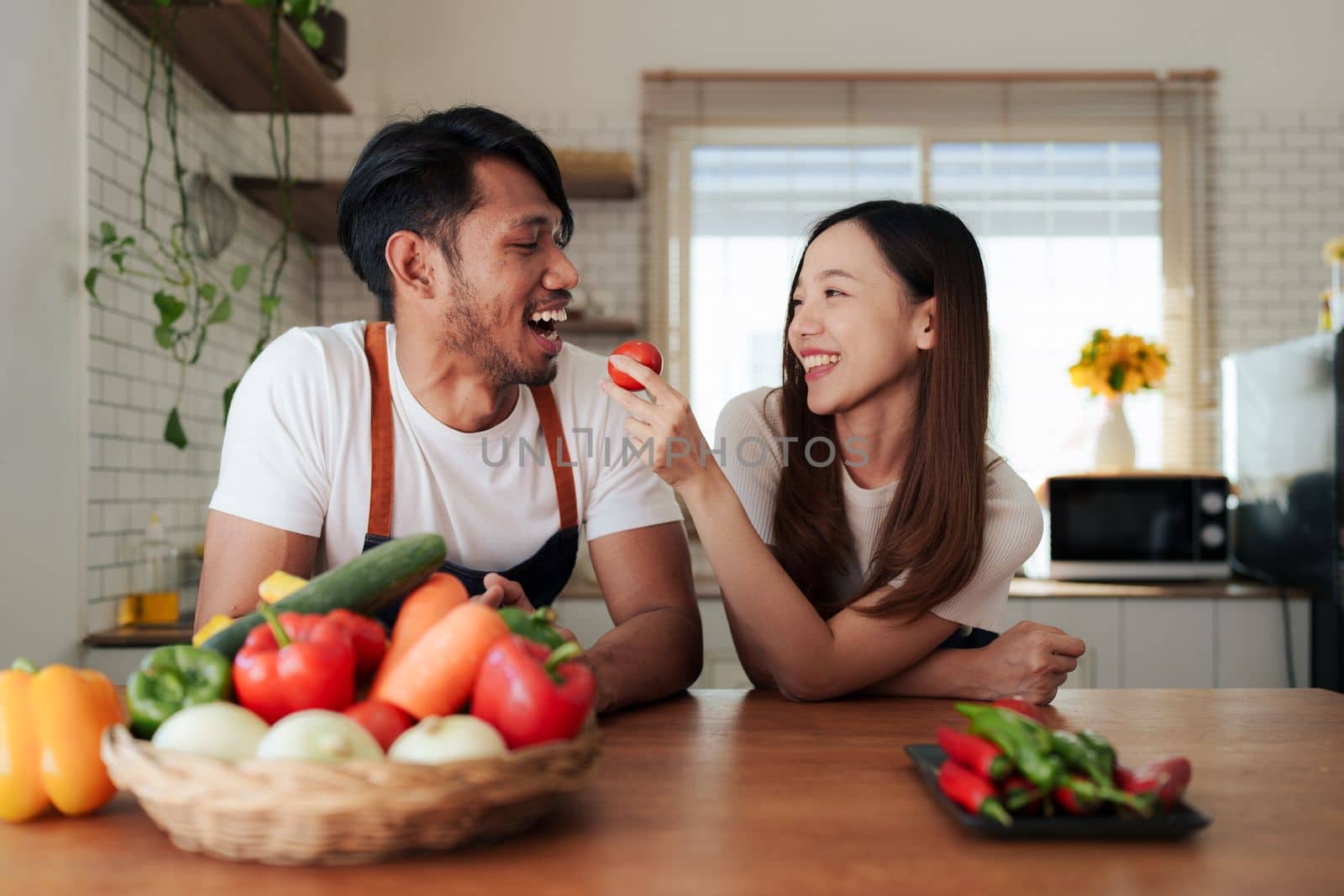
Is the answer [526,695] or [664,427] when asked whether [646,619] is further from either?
[526,695]

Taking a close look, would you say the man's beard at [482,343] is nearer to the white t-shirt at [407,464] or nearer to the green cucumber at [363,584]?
the white t-shirt at [407,464]

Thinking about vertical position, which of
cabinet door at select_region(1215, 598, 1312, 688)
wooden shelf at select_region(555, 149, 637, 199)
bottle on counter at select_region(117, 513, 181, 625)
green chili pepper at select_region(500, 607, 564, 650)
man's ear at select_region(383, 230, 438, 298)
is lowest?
cabinet door at select_region(1215, 598, 1312, 688)

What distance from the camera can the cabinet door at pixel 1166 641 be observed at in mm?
3484

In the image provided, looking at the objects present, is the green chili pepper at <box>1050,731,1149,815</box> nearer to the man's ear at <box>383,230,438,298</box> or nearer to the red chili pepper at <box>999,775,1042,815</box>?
the red chili pepper at <box>999,775,1042,815</box>

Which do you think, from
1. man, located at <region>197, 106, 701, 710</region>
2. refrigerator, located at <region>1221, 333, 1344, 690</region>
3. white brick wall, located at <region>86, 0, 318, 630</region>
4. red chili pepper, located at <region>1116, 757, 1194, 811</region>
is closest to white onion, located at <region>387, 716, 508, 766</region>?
red chili pepper, located at <region>1116, 757, 1194, 811</region>

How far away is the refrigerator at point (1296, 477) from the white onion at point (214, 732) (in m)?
3.33

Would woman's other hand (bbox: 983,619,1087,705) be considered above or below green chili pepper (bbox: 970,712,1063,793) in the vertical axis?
below

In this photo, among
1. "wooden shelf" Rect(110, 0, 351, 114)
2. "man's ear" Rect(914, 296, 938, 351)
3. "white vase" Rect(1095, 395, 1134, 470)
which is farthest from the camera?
"white vase" Rect(1095, 395, 1134, 470)

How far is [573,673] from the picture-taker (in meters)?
0.91

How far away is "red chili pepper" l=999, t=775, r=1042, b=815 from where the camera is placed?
92 cm

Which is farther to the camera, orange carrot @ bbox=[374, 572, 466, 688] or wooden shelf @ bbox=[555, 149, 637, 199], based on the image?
wooden shelf @ bbox=[555, 149, 637, 199]

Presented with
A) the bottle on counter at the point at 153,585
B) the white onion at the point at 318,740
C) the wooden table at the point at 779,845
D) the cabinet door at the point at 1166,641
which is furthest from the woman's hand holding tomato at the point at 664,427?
the cabinet door at the point at 1166,641

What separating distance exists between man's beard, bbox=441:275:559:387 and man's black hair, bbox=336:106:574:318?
83 millimetres

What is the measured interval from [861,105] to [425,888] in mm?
3977
